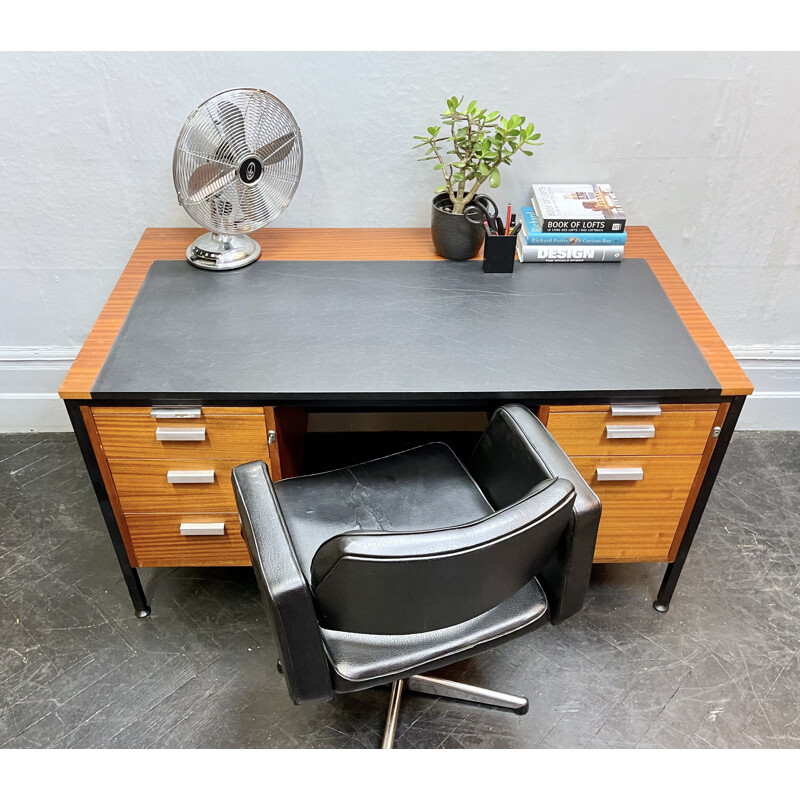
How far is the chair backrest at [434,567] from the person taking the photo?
3.73ft

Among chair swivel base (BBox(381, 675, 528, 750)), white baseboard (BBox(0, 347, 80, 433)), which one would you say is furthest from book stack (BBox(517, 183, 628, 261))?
white baseboard (BBox(0, 347, 80, 433))

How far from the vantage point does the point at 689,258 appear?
2.41 m

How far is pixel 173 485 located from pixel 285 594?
733mm

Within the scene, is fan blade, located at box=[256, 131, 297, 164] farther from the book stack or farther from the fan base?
the book stack

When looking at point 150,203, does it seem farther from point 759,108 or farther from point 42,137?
point 759,108

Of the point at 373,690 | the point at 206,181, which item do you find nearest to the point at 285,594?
the point at 373,690

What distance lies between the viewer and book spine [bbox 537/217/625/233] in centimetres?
208

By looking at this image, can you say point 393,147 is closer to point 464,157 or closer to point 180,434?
point 464,157

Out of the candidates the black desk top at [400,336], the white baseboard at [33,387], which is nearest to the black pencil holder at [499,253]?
the black desk top at [400,336]

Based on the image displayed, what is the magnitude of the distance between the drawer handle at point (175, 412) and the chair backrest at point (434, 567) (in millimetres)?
627

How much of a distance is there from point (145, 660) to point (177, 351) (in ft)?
2.86

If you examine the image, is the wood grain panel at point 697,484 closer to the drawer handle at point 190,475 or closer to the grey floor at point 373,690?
the grey floor at point 373,690

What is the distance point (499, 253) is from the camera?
6.71 ft

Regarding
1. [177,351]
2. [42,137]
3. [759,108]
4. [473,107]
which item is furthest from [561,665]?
[42,137]
